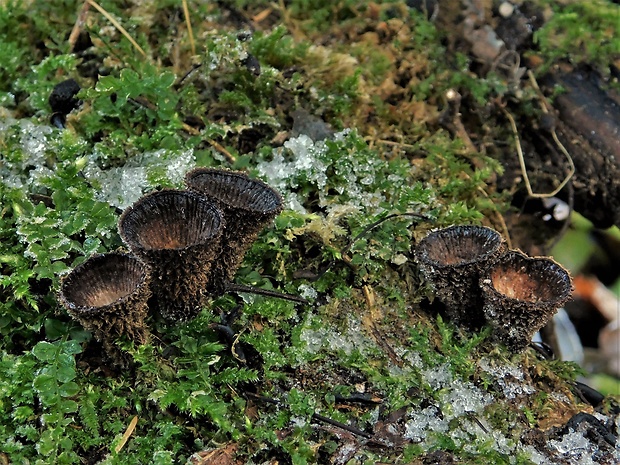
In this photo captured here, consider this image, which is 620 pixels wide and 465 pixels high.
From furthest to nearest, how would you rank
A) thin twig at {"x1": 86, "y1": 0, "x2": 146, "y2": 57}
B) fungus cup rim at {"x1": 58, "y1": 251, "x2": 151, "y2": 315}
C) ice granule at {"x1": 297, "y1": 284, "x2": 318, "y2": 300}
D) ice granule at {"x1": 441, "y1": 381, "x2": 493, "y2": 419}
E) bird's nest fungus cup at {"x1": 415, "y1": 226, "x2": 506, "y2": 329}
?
thin twig at {"x1": 86, "y1": 0, "x2": 146, "y2": 57}
ice granule at {"x1": 297, "y1": 284, "x2": 318, "y2": 300}
bird's nest fungus cup at {"x1": 415, "y1": 226, "x2": 506, "y2": 329}
ice granule at {"x1": 441, "y1": 381, "x2": 493, "y2": 419}
fungus cup rim at {"x1": 58, "y1": 251, "x2": 151, "y2": 315}

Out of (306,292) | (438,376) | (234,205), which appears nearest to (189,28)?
(234,205)

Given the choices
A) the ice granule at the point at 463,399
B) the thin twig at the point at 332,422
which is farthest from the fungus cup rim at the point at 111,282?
the ice granule at the point at 463,399

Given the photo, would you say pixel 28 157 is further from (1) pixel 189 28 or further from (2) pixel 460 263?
(2) pixel 460 263

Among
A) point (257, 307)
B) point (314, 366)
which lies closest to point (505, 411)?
point (314, 366)

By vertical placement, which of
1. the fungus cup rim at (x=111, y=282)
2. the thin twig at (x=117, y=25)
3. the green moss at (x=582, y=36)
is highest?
the green moss at (x=582, y=36)

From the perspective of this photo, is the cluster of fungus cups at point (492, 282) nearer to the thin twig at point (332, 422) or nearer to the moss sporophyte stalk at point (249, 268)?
the moss sporophyte stalk at point (249, 268)

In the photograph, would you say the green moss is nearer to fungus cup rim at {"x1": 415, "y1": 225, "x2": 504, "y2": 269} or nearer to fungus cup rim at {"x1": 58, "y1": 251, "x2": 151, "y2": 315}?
fungus cup rim at {"x1": 415, "y1": 225, "x2": 504, "y2": 269}

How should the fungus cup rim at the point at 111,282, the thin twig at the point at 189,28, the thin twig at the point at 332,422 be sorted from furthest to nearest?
the thin twig at the point at 189,28 → the thin twig at the point at 332,422 → the fungus cup rim at the point at 111,282

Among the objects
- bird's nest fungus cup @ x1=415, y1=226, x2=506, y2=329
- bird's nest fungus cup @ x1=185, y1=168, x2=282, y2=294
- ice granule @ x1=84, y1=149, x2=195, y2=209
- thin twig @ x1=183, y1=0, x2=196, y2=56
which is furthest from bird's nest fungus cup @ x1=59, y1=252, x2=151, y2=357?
thin twig @ x1=183, y1=0, x2=196, y2=56
